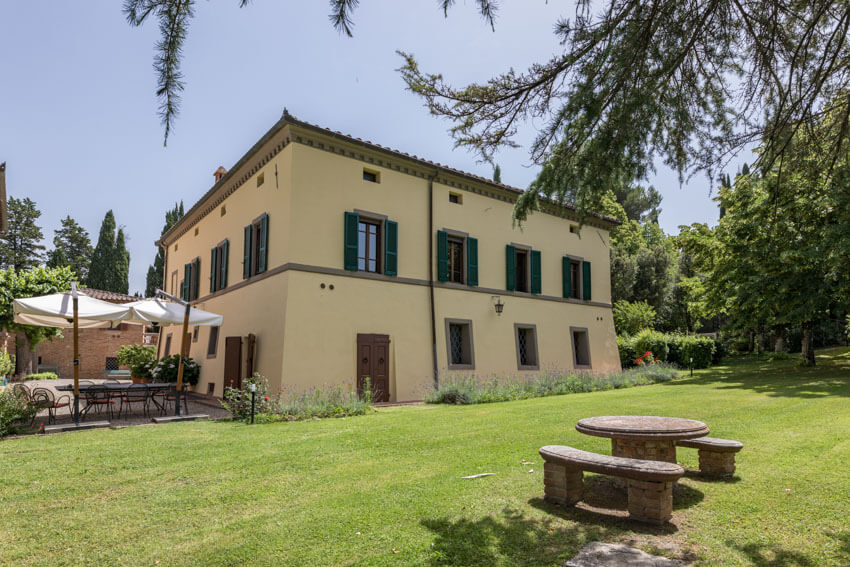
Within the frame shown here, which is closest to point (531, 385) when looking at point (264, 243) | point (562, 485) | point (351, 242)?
point (351, 242)

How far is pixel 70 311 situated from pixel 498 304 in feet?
36.1

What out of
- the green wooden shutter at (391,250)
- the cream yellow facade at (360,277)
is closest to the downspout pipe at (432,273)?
the cream yellow facade at (360,277)

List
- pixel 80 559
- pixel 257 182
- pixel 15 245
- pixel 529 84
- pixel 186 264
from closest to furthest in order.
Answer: pixel 80 559, pixel 529 84, pixel 257 182, pixel 186 264, pixel 15 245

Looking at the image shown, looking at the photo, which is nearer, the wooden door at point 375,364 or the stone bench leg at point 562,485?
the stone bench leg at point 562,485

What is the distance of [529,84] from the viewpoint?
167 inches

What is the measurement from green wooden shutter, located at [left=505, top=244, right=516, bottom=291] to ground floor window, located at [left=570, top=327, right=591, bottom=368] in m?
3.40

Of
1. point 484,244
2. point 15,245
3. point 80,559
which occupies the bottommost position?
point 80,559

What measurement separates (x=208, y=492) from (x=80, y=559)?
4.44 feet

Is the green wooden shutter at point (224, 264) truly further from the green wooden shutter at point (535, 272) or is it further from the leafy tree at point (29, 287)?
the green wooden shutter at point (535, 272)

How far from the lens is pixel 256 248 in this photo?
1367cm

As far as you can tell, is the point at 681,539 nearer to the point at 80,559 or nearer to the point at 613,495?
the point at 613,495

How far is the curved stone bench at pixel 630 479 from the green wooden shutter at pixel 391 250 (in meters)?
9.45

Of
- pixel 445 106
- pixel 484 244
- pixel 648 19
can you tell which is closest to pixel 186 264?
pixel 484 244

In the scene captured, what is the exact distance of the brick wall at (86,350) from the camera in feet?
81.5
